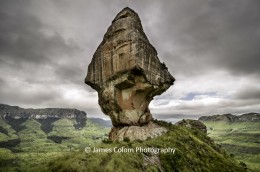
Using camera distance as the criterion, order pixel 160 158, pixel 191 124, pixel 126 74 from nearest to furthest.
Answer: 1. pixel 160 158
2. pixel 126 74
3. pixel 191 124

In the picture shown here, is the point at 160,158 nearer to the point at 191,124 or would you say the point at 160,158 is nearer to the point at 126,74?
the point at 126,74

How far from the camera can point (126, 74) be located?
45.8 metres

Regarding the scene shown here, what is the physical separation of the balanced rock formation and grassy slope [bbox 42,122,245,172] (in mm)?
8420

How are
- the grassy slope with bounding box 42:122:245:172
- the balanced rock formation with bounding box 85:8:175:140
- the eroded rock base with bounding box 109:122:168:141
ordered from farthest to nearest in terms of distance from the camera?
the balanced rock formation with bounding box 85:8:175:140 → the eroded rock base with bounding box 109:122:168:141 → the grassy slope with bounding box 42:122:245:172

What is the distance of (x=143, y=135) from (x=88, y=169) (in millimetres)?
18353

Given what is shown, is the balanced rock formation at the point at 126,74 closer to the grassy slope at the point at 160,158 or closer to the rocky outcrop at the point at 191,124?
the grassy slope at the point at 160,158

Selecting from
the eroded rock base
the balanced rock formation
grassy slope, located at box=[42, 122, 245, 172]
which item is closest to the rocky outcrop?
grassy slope, located at box=[42, 122, 245, 172]

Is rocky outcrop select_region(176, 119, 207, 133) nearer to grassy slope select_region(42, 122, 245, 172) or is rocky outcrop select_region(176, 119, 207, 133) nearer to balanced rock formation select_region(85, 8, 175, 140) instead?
grassy slope select_region(42, 122, 245, 172)

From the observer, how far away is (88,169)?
2872 centimetres

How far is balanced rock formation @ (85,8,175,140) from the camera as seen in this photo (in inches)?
1826

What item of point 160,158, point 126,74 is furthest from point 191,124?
point 160,158

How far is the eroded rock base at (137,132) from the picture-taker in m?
44.6

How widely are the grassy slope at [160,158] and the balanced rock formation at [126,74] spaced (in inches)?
331

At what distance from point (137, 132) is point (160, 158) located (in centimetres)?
900
